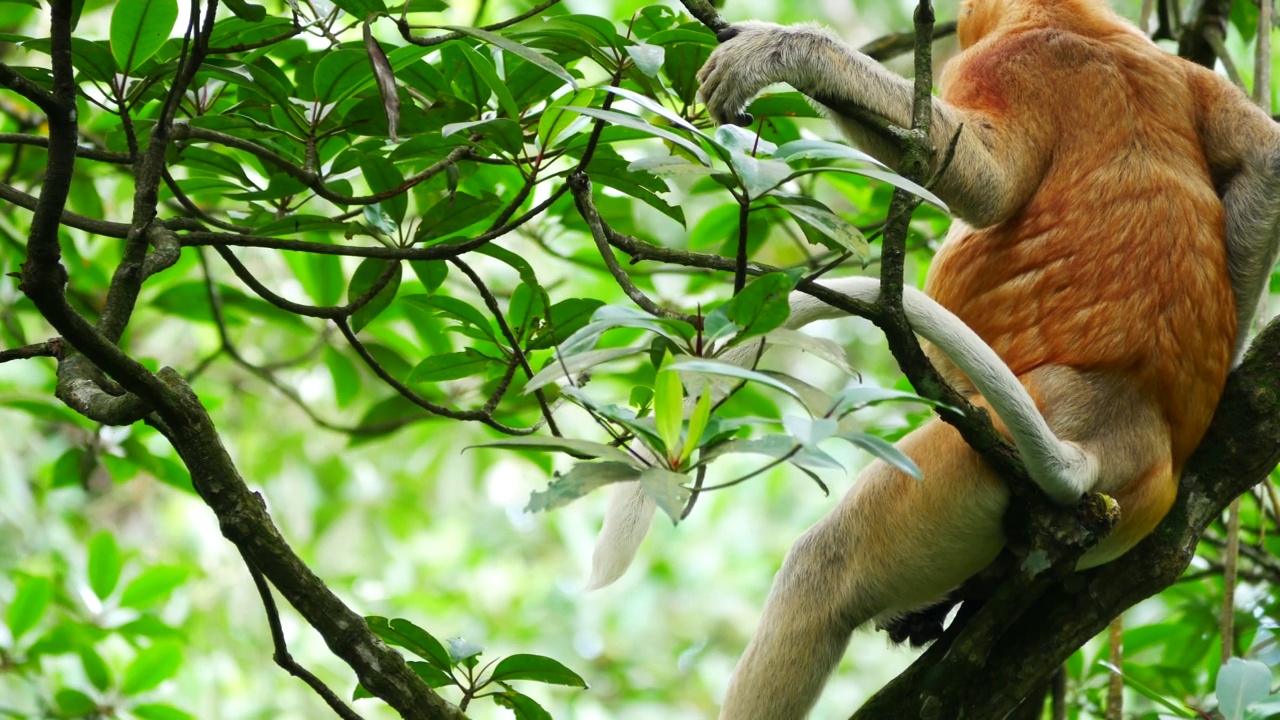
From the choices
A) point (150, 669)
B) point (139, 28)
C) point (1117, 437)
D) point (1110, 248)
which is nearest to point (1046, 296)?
point (1110, 248)

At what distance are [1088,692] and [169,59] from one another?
6.81 feet

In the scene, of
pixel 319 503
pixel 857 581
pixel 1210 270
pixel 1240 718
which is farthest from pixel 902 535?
pixel 319 503

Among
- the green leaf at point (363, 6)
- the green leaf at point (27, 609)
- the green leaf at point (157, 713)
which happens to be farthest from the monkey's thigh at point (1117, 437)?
the green leaf at point (27, 609)

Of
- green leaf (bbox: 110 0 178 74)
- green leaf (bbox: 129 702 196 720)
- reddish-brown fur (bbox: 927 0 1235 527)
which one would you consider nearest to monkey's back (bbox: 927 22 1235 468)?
reddish-brown fur (bbox: 927 0 1235 527)

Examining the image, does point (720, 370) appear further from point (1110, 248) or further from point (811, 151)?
point (1110, 248)

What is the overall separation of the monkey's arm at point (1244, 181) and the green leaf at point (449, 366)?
1.20 m

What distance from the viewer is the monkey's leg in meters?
1.70

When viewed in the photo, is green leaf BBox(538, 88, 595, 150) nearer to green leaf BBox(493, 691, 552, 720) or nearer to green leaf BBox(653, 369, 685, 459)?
green leaf BBox(653, 369, 685, 459)

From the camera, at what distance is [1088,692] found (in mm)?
2428

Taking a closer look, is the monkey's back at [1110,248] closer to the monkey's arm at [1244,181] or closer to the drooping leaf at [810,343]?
the monkey's arm at [1244,181]

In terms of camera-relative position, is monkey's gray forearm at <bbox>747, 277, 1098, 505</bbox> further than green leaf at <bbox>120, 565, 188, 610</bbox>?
No

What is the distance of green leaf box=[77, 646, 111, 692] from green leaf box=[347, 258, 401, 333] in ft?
3.87

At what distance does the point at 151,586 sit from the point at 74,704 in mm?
339

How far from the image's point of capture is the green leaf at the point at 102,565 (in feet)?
9.09
